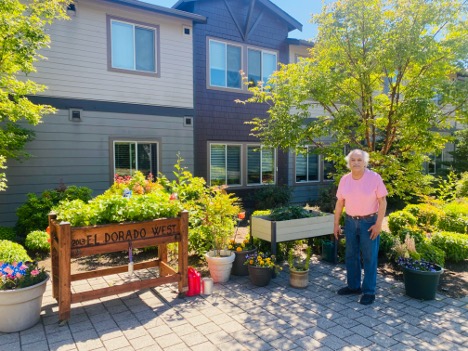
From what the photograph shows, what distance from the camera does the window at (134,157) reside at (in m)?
9.09

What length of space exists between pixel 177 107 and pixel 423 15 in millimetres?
6488

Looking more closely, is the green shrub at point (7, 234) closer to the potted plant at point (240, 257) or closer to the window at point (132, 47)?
the potted plant at point (240, 257)

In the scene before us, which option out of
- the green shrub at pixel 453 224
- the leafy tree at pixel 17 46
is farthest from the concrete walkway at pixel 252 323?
the green shrub at pixel 453 224

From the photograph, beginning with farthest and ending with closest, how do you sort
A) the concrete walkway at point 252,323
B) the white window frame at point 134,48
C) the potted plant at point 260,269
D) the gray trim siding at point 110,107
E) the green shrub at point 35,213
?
1. the white window frame at point 134,48
2. the gray trim siding at point 110,107
3. the green shrub at point 35,213
4. the potted plant at point 260,269
5. the concrete walkway at point 252,323

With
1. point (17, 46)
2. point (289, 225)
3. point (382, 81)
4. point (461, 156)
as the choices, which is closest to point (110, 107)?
point (17, 46)

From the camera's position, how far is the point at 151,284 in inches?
163

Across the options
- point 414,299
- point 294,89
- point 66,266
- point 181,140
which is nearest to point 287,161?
point 181,140

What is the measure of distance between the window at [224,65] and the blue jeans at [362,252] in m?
7.49

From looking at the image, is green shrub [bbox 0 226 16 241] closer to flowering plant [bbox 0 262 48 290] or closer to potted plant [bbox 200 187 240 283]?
flowering plant [bbox 0 262 48 290]

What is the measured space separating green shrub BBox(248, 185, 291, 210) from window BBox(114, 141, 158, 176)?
11.0ft

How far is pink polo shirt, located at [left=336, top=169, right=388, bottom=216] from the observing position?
410 cm

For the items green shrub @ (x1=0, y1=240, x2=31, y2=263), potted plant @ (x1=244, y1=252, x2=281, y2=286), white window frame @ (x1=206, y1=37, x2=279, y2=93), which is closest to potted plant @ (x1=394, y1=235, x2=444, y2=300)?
potted plant @ (x1=244, y1=252, x2=281, y2=286)

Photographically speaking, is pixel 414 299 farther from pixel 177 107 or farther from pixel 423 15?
pixel 177 107

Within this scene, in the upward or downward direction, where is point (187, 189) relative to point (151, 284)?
upward
